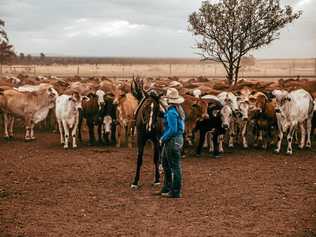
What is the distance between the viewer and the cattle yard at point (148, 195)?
28.3 ft

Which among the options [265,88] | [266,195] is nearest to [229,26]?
[265,88]

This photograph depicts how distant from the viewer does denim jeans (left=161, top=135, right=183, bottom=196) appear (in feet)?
33.2

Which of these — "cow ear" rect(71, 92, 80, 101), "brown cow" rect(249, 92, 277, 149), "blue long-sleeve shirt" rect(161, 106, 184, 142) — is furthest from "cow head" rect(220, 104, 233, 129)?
"blue long-sleeve shirt" rect(161, 106, 184, 142)

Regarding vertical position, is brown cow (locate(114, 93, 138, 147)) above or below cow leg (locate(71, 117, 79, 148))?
above

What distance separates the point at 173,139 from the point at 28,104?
8.95 m

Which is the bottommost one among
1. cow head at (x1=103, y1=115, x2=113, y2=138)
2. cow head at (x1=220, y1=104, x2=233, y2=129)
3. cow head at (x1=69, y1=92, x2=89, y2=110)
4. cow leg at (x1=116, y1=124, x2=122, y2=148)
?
cow leg at (x1=116, y1=124, x2=122, y2=148)

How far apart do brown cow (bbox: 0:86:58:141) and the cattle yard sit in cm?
163

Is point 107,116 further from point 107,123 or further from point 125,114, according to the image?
point 125,114

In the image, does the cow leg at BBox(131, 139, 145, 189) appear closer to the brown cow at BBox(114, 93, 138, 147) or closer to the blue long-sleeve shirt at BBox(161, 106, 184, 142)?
the blue long-sleeve shirt at BBox(161, 106, 184, 142)

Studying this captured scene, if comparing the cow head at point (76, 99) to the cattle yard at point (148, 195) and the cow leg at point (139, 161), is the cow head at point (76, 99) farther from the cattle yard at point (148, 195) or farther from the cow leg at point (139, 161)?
the cow leg at point (139, 161)

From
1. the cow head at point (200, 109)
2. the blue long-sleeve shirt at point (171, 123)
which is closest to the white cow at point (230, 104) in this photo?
the cow head at point (200, 109)

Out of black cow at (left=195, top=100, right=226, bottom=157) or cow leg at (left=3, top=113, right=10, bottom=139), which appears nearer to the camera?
black cow at (left=195, top=100, right=226, bottom=157)

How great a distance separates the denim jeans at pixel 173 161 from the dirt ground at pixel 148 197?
1.08 feet

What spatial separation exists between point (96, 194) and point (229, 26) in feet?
54.1
